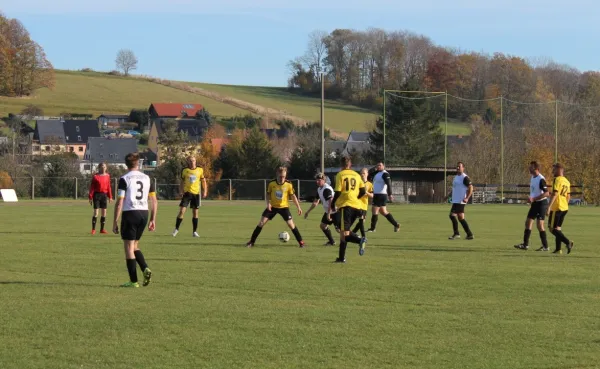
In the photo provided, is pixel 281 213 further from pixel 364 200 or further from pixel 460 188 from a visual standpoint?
pixel 460 188

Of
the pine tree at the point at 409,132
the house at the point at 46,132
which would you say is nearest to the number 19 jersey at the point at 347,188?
the pine tree at the point at 409,132

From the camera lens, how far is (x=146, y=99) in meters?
132

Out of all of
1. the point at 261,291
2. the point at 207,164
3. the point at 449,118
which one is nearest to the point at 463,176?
the point at 261,291

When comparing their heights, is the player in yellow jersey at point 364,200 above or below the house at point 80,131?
below

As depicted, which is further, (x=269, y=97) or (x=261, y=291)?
(x=269, y=97)

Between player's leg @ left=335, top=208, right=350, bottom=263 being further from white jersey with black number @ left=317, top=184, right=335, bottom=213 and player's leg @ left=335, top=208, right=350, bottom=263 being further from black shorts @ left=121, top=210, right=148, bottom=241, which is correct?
white jersey with black number @ left=317, top=184, right=335, bottom=213

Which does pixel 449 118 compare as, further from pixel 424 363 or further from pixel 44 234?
pixel 424 363

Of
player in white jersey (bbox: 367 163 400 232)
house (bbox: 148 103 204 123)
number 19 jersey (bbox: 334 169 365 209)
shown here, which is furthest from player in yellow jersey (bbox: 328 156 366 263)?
house (bbox: 148 103 204 123)

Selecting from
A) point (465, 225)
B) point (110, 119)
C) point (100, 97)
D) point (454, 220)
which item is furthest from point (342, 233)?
point (100, 97)

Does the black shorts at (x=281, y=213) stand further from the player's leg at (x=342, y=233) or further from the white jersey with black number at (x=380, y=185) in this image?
the white jersey with black number at (x=380, y=185)

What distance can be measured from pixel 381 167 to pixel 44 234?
9718 mm

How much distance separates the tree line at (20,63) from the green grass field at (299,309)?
92.1 meters

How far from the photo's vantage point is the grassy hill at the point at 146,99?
4702 inches

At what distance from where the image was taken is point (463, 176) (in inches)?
961
